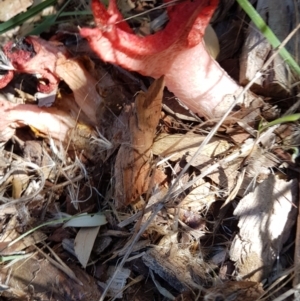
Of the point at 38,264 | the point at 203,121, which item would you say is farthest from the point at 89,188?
the point at 203,121

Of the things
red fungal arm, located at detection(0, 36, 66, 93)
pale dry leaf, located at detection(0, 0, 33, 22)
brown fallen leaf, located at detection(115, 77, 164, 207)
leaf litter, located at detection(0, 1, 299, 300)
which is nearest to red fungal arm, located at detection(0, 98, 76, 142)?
leaf litter, located at detection(0, 1, 299, 300)

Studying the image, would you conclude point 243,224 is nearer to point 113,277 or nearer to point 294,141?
point 294,141

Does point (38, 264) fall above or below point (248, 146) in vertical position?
below

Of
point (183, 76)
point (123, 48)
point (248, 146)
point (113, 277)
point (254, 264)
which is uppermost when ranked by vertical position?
point (123, 48)

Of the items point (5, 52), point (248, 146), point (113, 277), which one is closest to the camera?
point (113, 277)

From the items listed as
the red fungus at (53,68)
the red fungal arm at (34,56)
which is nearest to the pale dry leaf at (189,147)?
the red fungus at (53,68)

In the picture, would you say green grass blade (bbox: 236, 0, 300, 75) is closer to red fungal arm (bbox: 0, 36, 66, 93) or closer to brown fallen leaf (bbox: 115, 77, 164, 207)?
brown fallen leaf (bbox: 115, 77, 164, 207)

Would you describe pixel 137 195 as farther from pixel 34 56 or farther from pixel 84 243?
pixel 34 56
